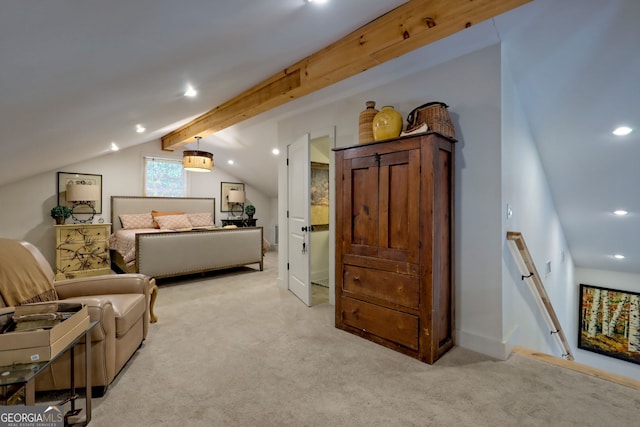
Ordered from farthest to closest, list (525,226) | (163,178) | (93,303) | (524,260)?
1. (163,178)
2. (525,226)
3. (524,260)
4. (93,303)

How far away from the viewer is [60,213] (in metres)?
5.23

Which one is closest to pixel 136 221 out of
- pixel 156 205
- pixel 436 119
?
pixel 156 205

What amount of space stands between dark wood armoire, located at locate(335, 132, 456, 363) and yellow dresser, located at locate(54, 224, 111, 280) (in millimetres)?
4801

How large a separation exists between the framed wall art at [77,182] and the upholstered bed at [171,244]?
0.27 meters

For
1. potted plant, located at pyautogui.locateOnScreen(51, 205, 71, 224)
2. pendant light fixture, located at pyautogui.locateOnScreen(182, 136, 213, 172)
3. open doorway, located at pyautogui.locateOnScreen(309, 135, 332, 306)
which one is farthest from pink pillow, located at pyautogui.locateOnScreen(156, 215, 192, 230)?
open doorway, located at pyautogui.locateOnScreen(309, 135, 332, 306)

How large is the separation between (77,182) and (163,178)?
1.54m

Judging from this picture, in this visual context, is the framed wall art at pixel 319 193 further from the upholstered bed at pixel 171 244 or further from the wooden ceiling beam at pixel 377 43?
the wooden ceiling beam at pixel 377 43

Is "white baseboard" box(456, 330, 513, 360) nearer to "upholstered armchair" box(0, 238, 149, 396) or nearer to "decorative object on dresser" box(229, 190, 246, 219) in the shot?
"upholstered armchair" box(0, 238, 149, 396)

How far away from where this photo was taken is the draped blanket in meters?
1.76

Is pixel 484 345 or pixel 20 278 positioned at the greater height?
pixel 20 278

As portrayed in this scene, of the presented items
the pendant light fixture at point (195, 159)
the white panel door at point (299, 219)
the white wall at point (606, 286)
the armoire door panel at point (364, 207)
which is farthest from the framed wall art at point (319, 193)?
the white wall at point (606, 286)

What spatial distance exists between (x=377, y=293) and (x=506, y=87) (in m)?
1.92

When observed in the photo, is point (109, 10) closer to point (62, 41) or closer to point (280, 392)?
point (62, 41)

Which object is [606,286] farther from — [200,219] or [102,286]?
[200,219]
